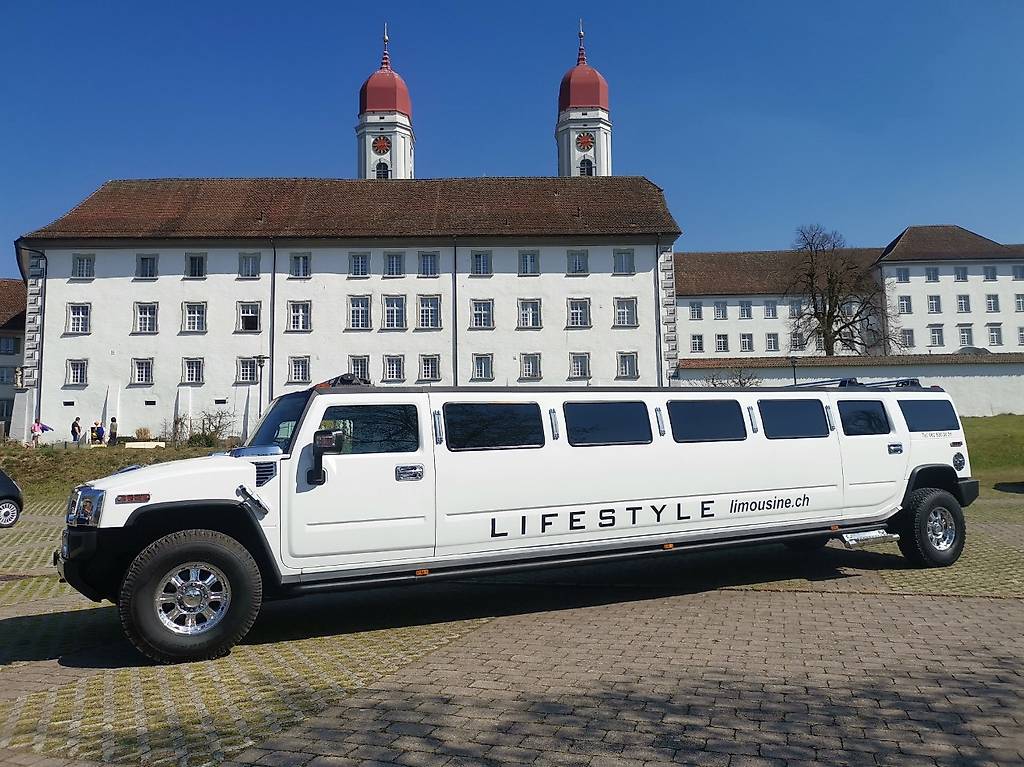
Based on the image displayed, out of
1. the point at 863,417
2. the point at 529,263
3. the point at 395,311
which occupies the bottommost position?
the point at 863,417

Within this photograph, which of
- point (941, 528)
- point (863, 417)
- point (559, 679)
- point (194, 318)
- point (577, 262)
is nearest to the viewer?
point (559, 679)

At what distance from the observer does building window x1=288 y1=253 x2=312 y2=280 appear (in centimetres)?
4450

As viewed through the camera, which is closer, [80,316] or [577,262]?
[80,316]

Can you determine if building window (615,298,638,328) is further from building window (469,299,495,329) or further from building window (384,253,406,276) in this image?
building window (384,253,406,276)

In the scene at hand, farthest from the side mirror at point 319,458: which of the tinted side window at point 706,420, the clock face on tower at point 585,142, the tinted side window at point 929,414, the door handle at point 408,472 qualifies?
the clock face on tower at point 585,142

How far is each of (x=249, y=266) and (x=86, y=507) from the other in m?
41.0

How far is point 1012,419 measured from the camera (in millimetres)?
37156

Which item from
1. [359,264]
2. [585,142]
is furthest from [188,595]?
[585,142]

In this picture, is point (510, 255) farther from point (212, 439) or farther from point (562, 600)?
point (562, 600)

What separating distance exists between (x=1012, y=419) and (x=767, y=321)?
4057 cm

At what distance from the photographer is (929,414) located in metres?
9.71

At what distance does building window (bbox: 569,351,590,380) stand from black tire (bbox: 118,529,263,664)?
128ft

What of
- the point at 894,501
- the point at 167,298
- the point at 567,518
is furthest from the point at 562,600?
the point at 167,298

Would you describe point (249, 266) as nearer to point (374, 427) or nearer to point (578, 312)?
point (578, 312)
